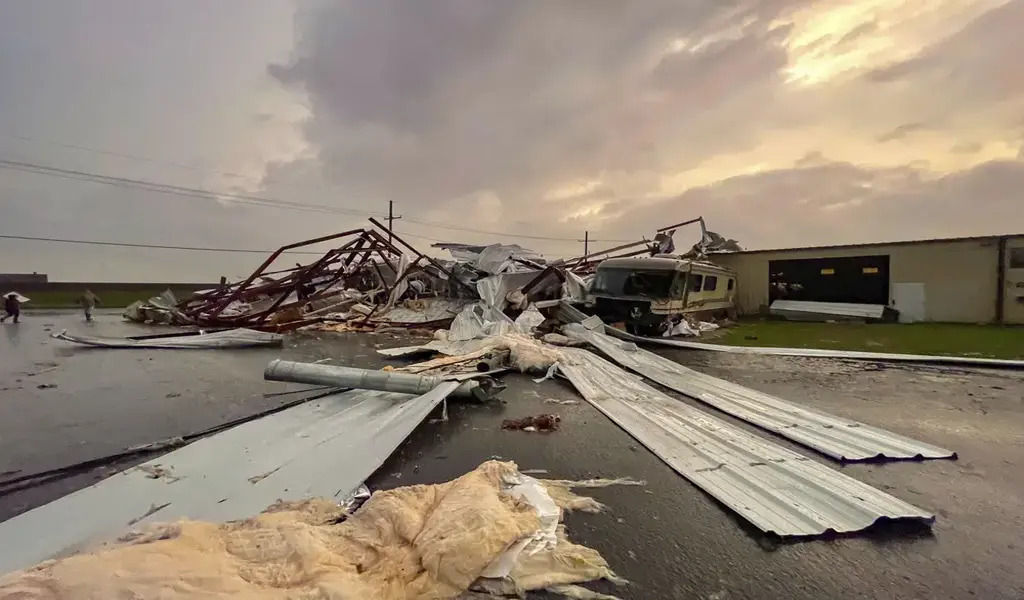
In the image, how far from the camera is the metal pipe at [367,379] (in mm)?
5215

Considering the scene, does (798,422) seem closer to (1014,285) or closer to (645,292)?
(645,292)

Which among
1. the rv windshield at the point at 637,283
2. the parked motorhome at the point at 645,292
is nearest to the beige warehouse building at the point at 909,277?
the parked motorhome at the point at 645,292

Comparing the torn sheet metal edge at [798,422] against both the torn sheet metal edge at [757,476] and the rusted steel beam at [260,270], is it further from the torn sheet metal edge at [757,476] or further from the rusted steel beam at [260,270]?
the rusted steel beam at [260,270]

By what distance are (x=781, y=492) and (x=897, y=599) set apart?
37.6 inches

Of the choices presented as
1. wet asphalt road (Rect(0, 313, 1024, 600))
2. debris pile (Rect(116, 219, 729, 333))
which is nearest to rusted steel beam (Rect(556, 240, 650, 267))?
debris pile (Rect(116, 219, 729, 333))

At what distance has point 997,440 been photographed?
418 cm

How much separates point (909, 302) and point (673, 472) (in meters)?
16.7

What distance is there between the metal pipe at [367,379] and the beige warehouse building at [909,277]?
1621 centimetres

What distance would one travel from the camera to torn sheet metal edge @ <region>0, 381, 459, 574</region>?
7.84ft

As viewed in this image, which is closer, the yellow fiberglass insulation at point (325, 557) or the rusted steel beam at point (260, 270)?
the yellow fiberglass insulation at point (325, 557)

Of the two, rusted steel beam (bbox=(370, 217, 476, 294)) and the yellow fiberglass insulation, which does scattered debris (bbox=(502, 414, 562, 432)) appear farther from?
rusted steel beam (bbox=(370, 217, 476, 294))

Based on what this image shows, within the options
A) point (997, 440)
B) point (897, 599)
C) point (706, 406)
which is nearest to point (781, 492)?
point (897, 599)

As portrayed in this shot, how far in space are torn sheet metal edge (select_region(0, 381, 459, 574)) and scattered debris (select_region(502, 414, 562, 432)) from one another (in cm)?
90

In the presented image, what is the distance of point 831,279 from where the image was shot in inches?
647
